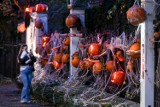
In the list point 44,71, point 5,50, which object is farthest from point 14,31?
point 44,71

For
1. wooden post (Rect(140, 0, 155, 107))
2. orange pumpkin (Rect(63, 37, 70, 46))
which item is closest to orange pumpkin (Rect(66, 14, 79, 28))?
orange pumpkin (Rect(63, 37, 70, 46))

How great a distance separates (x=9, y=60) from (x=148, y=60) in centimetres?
1535

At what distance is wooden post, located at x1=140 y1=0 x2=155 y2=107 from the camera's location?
828 cm

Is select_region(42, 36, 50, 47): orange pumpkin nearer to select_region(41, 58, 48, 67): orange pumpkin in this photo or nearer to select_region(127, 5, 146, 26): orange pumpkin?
select_region(41, 58, 48, 67): orange pumpkin

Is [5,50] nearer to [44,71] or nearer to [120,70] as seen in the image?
[44,71]

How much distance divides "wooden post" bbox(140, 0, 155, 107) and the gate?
13169 mm

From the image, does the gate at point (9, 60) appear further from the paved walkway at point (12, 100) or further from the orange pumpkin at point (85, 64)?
the orange pumpkin at point (85, 64)

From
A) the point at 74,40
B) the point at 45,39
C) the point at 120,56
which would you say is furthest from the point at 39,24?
the point at 120,56

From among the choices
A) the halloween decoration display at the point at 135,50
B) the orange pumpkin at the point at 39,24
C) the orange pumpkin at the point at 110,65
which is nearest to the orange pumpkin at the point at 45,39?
the orange pumpkin at the point at 39,24

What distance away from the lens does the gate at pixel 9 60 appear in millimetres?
21669

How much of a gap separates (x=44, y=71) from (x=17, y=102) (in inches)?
62.7

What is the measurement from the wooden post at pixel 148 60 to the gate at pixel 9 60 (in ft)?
43.2

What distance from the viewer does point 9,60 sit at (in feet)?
75.0

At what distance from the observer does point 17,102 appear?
46.5ft
